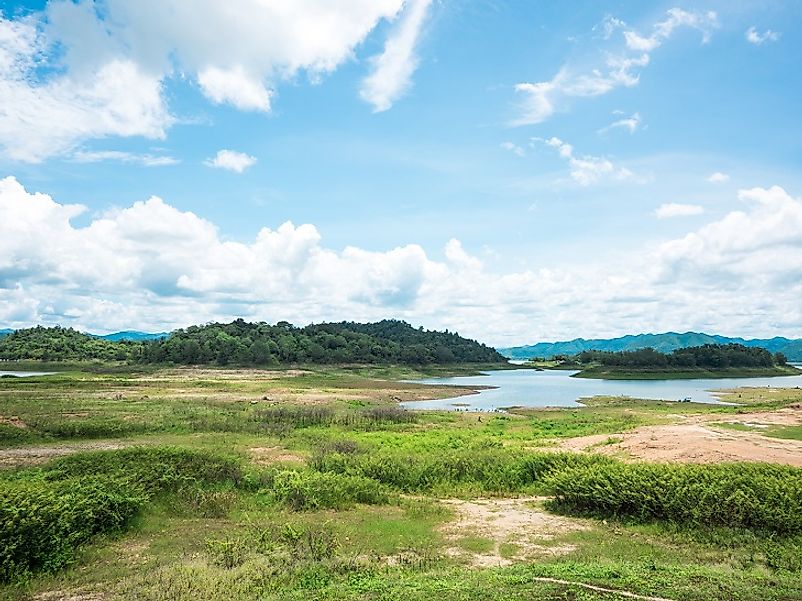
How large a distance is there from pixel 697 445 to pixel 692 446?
0.27 meters

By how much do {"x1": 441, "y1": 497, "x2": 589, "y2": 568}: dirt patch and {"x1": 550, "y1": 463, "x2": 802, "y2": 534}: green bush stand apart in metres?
1.04

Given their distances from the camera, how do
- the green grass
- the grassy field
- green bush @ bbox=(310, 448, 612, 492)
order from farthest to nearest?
the green grass < green bush @ bbox=(310, 448, 612, 492) < the grassy field

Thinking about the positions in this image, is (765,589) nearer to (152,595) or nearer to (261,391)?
(152,595)

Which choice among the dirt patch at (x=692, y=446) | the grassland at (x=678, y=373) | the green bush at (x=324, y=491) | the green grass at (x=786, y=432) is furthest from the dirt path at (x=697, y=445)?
the grassland at (x=678, y=373)

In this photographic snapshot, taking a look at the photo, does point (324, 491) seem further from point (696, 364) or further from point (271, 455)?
point (696, 364)

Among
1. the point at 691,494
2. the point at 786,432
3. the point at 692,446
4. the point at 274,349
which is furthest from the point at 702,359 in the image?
the point at 691,494

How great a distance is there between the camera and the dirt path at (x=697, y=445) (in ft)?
72.7

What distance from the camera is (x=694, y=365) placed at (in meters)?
127

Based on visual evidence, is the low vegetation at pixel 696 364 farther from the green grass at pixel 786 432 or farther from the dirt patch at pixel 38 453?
the dirt patch at pixel 38 453

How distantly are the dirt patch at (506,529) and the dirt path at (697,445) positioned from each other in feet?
24.3

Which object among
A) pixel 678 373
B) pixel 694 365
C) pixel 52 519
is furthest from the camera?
pixel 694 365

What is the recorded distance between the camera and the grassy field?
1095cm

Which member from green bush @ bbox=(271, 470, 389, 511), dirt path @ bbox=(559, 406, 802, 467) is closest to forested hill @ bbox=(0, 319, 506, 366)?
dirt path @ bbox=(559, 406, 802, 467)

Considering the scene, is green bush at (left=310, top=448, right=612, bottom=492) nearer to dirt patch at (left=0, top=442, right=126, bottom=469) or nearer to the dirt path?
the dirt path
